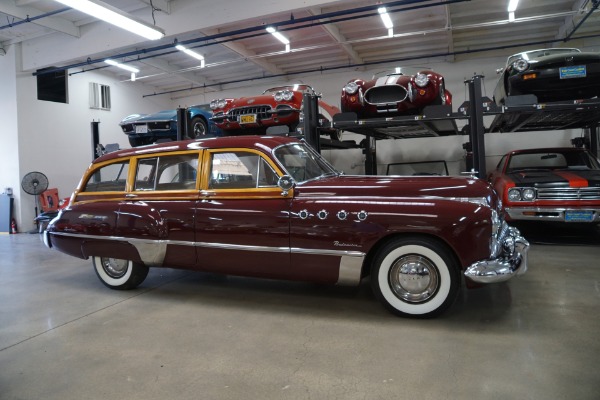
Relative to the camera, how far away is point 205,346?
2811 mm

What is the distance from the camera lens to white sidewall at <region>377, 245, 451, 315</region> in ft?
10.0

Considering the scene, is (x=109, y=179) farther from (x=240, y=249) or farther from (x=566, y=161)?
(x=566, y=161)

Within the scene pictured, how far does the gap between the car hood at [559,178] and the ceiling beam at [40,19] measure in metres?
10.2

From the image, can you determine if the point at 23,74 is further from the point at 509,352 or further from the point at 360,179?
the point at 509,352

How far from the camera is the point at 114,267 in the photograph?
14.4 ft

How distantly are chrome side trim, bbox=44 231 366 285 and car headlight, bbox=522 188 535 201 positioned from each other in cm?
390

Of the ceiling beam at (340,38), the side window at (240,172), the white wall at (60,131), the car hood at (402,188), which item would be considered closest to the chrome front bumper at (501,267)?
the car hood at (402,188)

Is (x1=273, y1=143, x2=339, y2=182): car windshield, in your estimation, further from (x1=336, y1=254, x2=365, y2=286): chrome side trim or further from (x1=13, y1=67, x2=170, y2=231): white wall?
(x1=13, y1=67, x2=170, y2=231): white wall

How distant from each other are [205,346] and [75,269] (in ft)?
12.0

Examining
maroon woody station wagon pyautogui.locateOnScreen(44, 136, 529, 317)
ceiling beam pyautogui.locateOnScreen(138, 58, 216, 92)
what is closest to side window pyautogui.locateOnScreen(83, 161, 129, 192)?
maroon woody station wagon pyautogui.locateOnScreen(44, 136, 529, 317)

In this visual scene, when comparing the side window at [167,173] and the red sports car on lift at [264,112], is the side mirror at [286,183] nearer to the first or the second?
the side window at [167,173]

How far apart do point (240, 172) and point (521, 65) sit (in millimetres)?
4440

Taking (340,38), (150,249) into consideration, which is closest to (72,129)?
(340,38)

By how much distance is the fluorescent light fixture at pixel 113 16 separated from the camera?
21.5 ft
